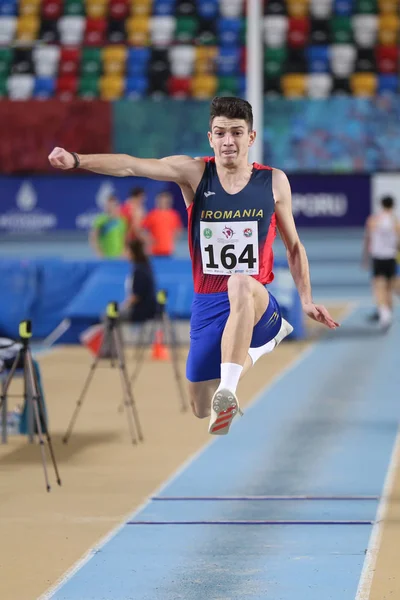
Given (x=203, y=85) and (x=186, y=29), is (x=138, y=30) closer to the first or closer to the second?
(x=186, y=29)

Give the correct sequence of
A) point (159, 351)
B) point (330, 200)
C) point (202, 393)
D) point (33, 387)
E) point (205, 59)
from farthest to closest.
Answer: point (205, 59) < point (330, 200) < point (159, 351) < point (33, 387) < point (202, 393)

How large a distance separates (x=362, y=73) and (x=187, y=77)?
4.46m

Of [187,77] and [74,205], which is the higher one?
[187,77]

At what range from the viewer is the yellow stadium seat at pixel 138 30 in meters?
32.7

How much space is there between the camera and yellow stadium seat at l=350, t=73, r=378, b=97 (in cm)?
3102

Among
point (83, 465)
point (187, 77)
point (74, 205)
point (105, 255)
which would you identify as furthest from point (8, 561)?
point (187, 77)

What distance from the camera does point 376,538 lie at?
6.95 meters

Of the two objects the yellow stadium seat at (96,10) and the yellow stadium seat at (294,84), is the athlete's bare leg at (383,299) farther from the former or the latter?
the yellow stadium seat at (96,10)

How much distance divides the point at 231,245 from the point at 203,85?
24835mm

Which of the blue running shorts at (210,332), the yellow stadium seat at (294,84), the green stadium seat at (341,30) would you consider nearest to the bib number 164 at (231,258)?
the blue running shorts at (210,332)

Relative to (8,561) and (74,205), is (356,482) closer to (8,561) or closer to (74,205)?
(8,561)

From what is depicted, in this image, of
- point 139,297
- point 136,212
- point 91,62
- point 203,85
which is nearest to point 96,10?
point 91,62

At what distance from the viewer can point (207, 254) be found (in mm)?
6754

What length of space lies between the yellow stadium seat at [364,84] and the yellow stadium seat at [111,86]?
585 centimetres
